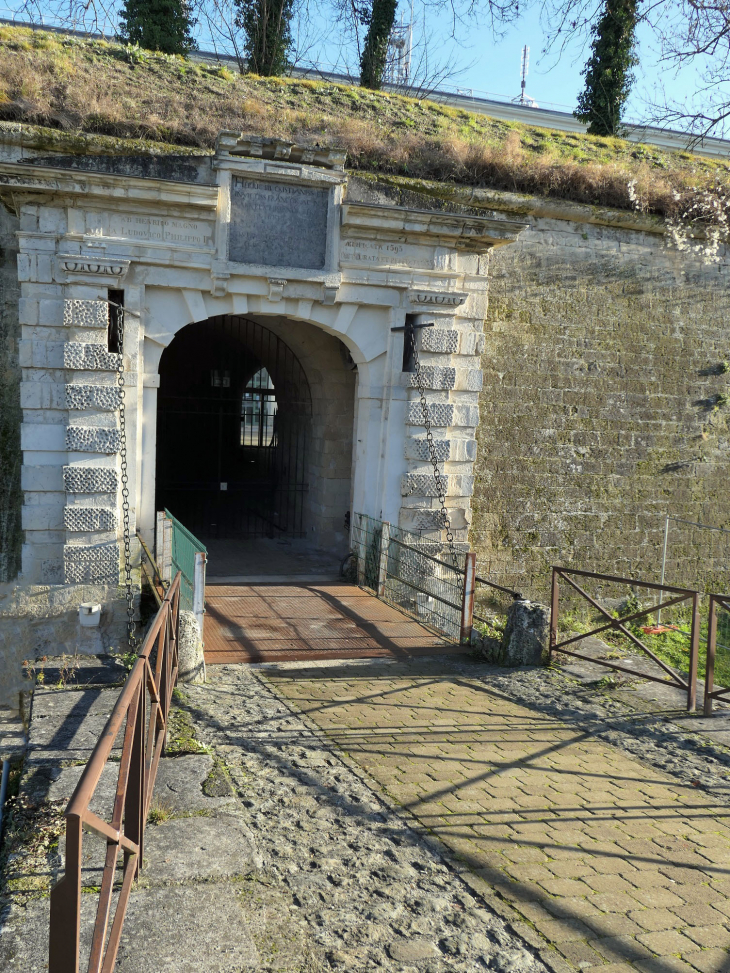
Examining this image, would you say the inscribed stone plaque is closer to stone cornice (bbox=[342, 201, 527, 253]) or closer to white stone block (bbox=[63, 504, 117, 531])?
stone cornice (bbox=[342, 201, 527, 253])

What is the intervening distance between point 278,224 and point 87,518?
347cm

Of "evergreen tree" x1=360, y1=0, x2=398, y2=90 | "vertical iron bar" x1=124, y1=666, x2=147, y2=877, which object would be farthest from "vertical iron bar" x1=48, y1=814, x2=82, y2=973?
"evergreen tree" x1=360, y1=0, x2=398, y2=90

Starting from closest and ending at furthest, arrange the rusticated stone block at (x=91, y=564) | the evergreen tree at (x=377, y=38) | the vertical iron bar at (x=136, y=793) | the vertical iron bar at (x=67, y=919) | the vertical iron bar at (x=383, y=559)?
the vertical iron bar at (x=67, y=919)
the vertical iron bar at (x=136, y=793)
the rusticated stone block at (x=91, y=564)
the vertical iron bar at (x=383, y=559)
the evergreen tree at (x=377, y=38)

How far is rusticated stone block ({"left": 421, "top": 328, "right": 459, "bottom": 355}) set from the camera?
875cm

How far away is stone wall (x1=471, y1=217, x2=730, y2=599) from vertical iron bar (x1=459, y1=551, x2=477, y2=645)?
7.59 ft

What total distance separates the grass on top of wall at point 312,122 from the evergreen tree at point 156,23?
3.82 meters

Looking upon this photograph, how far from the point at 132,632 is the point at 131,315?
3.02 m

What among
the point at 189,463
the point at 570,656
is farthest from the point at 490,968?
the point at 189,463

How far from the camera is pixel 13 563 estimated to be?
802cm

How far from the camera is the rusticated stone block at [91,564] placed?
775 centimetres

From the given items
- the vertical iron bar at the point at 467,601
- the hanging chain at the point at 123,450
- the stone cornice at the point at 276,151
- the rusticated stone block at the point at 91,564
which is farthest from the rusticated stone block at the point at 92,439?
the vertical iron bar at the point at 467,601

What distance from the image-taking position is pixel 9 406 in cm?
810

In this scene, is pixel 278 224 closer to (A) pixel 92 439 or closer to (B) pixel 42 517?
(A) pixel 92 439

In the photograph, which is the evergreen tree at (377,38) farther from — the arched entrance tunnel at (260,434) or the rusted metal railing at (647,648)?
the rusted metal railing at (647,648)
